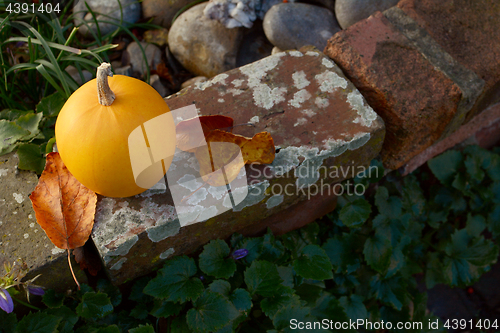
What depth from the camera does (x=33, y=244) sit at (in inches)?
47.8

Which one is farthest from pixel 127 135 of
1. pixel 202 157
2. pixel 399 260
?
pixel 399 260

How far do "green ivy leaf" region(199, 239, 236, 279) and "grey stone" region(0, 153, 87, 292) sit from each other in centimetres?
45

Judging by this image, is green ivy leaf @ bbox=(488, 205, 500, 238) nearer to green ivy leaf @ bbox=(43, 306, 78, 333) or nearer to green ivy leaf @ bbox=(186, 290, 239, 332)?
green ivy leaf @ bbox=(186, 290, 239, 332)

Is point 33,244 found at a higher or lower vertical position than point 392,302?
higher

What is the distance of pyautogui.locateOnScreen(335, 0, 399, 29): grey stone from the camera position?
1938mm

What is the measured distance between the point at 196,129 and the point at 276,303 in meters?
0.72

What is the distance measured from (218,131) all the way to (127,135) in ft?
1.01

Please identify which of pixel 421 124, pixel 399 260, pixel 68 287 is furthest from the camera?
pixel 399 260

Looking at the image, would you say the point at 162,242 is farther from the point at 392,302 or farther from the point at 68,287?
the point at 392,302

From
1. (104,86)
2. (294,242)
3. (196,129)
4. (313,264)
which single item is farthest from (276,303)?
(104,86)

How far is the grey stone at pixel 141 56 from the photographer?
221 centimetres

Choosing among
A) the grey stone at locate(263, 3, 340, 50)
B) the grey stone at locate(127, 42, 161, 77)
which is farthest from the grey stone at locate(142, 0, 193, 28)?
the grey stone at locate(263, 3, 340, 50)

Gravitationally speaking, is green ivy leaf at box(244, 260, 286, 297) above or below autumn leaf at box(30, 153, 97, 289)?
below

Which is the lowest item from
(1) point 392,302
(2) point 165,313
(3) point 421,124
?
(1) point 392,302
